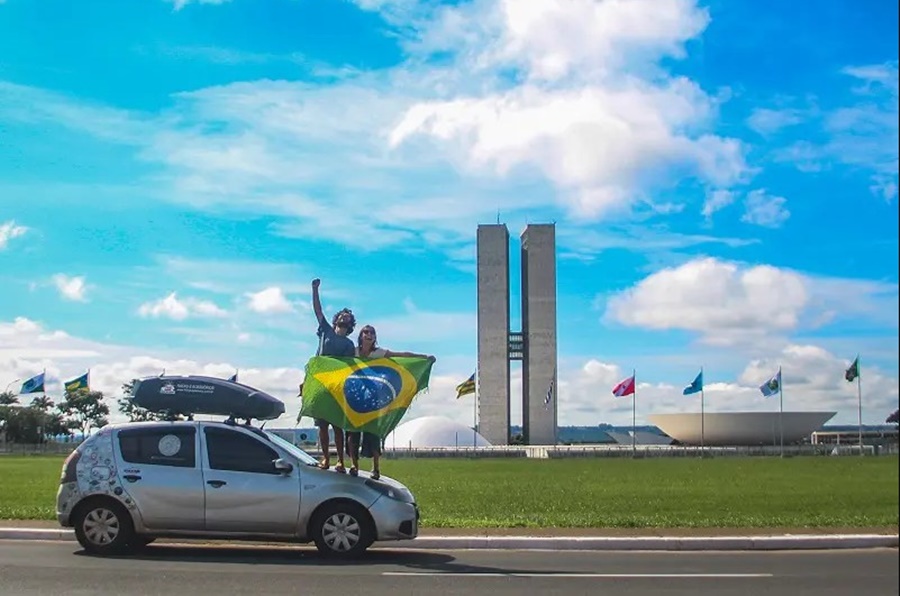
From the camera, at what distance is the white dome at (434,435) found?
128375 mm

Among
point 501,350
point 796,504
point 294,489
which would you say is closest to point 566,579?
point 294,489

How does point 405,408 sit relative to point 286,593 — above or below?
above

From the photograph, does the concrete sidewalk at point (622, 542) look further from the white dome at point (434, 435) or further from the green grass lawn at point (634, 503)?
the white dome at point (434, 435)

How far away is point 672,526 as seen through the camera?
16.8 m

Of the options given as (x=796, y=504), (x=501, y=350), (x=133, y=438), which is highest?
(x=501, y=350)

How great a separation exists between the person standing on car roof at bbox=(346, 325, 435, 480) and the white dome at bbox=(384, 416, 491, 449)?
11156 centimetres

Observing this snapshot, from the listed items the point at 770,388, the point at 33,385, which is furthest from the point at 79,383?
the point at 770,388

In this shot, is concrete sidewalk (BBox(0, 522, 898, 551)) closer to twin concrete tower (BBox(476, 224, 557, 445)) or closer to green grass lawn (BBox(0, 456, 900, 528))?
green grass lawn (BBox(0, 456, 900, 528))

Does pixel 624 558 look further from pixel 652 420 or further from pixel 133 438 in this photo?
pixel 652 420

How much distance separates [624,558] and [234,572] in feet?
16.3

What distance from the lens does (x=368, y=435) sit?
1390 cm

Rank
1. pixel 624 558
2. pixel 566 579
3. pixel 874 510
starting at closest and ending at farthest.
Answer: pixel 566 579 < pixel 624 558 < pixel 874 510

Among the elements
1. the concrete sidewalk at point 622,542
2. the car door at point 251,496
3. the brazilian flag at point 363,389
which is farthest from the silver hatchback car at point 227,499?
the concrete sidewalk at point 622,542

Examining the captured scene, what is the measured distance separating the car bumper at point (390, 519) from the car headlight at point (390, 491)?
0.29 ft
